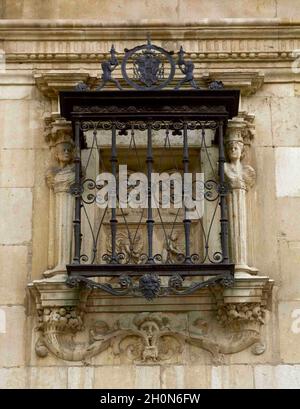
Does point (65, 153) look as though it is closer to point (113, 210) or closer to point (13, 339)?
point (113, 210)

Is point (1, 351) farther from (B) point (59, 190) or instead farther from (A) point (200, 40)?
(A) point (200, 40)

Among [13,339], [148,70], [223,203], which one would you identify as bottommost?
[13,339]

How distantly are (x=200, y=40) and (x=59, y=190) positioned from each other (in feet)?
7.50

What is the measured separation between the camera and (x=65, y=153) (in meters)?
12.0

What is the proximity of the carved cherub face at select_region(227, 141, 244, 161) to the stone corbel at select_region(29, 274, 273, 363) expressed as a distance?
1316 mm

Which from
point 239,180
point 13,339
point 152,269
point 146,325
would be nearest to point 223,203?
point 239,180

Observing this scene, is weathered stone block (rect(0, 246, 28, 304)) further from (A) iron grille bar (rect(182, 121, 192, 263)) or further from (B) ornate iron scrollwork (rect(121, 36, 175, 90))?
(B) ornate iron scrollwork (rect(121, 36, 175, 90))

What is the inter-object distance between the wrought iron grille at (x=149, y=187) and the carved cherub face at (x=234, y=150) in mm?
123

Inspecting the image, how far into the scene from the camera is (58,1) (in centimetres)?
1287

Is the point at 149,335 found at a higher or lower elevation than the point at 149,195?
lower

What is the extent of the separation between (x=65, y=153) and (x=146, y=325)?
1.99m

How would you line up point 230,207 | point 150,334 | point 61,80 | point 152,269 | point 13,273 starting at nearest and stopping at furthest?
point 152,269 → point 150,334 → point 13,273 → point 230,207 → point 61,80
